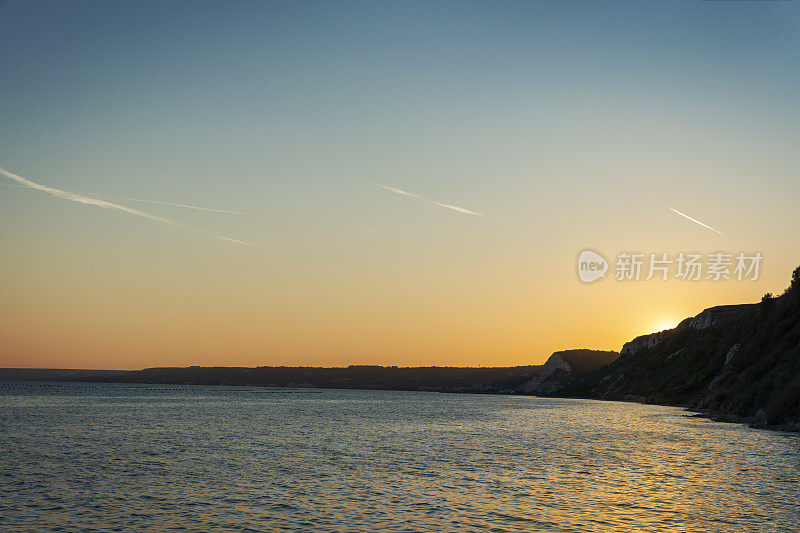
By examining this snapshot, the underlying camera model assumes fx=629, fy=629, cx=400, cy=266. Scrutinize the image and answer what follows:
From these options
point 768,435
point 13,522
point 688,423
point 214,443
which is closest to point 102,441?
point 214,443

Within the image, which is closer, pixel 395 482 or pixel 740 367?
pixel 395 482

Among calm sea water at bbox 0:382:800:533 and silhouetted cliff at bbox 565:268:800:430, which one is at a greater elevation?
silhouetted cliff at bbox 565:268:800:430

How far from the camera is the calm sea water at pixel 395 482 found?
29672 mm

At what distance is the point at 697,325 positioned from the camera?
199 m

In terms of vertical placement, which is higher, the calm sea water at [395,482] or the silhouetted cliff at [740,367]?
the silhouetted cliff at [740,367]

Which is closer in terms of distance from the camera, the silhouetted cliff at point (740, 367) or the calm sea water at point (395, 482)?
the calm sea water at point (395, 482)

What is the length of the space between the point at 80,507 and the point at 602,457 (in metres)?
42.3

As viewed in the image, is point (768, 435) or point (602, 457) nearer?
point (602, 457)

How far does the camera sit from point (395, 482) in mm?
41094

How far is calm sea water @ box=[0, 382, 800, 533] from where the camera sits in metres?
29.7

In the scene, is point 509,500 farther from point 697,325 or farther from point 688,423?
point 697,325

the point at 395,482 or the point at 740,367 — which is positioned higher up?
the point at 740,367

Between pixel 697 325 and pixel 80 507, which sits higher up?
pixel 697 325

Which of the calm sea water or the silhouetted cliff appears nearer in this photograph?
the calm sea water
